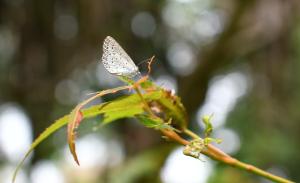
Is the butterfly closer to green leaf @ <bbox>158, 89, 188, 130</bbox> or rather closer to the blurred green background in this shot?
green leaf @ <bbox>158, 89, 188, 130</bbox>

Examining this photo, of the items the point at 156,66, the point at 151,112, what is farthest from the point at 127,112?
the point at 156,66

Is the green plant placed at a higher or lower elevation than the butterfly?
lower

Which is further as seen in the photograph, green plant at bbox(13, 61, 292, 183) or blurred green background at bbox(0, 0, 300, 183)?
blurred green background at bbox(0, 0, 300, 183)

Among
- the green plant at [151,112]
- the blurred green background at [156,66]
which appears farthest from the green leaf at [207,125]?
the blurred green background at [156,66]

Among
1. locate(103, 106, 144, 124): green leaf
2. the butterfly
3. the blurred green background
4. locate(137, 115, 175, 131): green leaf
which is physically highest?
the butterfly

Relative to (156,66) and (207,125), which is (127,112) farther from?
(156,66)

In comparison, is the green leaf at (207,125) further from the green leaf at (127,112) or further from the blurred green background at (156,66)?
the blurred green background at (156,66)

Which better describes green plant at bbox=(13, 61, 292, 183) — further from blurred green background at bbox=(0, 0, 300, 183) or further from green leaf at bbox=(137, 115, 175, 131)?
blurred green background at bbox=(0, 0, 300, 183)

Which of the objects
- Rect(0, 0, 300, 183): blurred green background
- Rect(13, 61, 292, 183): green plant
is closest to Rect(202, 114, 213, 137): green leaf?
Rect(13, 61, 292, 183): green plant
